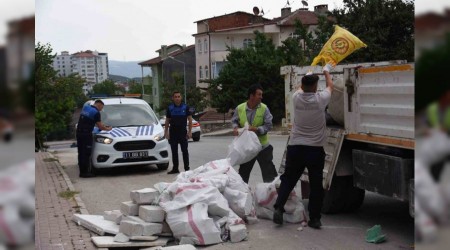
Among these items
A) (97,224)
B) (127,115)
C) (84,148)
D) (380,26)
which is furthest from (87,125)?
(380,26)

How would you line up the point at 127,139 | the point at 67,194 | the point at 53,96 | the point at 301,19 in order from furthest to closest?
1. the point at 301,19
2. the point at 53,96
3. the point at 127,139
4. the point at 67,194

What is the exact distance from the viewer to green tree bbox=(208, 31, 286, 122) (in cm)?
2838

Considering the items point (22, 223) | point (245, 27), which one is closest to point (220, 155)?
point (22, 223)

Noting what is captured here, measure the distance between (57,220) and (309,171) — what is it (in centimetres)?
308

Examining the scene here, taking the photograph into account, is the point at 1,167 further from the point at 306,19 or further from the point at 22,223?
the point at 306,19

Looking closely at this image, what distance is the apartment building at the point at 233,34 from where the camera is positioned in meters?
33.3

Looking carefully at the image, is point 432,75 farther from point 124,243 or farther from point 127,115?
point 127,115

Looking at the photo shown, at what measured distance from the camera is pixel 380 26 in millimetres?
25359

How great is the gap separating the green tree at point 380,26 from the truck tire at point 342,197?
54.3ft

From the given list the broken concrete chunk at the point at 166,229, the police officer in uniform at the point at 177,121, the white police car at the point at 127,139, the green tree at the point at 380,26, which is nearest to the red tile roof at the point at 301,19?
the green tree at the point at 380,26

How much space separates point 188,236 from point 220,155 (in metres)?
9.77

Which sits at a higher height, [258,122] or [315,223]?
[258,122]

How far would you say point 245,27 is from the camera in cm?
3394

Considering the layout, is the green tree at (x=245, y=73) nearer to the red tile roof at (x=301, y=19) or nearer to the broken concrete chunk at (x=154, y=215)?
the red tile roof at (x=301, y=19)
